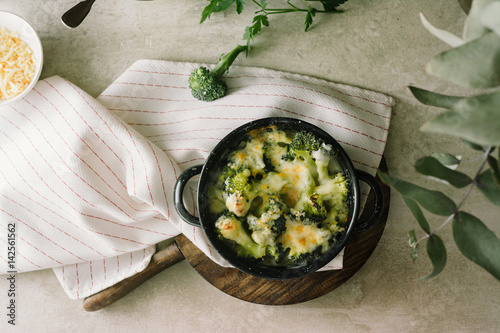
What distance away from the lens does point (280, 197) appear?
1.50 m

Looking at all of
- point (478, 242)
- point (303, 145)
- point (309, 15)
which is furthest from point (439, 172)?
point (309, 15)

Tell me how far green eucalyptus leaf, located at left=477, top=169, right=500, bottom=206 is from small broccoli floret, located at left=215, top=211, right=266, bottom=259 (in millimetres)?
741

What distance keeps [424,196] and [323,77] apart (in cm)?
95

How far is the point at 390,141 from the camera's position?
1809 mm

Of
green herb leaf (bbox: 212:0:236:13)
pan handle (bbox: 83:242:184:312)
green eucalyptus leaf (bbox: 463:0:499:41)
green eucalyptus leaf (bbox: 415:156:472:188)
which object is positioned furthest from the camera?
pan handle (bbox: 83:242:184:312)

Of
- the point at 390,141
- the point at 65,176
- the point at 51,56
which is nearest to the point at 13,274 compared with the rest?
the point at 65,176

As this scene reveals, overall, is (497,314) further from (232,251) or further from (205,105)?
(205,105)

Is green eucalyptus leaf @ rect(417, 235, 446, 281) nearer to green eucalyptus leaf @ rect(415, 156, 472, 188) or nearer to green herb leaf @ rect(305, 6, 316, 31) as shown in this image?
green eucalyptus leaf @ rect(415, 156, 472, 188)

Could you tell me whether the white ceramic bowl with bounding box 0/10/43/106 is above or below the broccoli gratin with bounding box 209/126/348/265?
above

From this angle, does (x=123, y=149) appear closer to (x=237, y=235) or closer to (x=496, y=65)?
(x=237, y=235)

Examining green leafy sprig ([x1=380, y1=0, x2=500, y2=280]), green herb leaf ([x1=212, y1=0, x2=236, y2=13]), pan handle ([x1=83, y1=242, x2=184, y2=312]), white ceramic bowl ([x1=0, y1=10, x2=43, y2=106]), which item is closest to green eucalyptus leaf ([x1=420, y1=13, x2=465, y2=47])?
green leafy sprig ([x1=380, y1=0, x2=500, y2=280])

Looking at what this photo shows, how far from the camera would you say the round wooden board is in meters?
1.67

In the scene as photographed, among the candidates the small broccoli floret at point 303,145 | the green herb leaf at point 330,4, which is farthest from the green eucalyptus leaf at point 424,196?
the green herb leaf at point 330,4

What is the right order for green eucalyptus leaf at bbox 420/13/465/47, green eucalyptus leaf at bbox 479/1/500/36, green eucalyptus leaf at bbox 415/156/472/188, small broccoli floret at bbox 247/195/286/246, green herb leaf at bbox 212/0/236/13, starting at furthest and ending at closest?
green herb leaf at bbox 212/0/236/13 → small broccoli floret at bbox 247/195/286/246 → green eucalyptus leaf at bbox 415/156/472/188 → green eucalyptus leaf at bbox 420/13/465/47 → green eucalyptus leaf at bbox 479/1/500/36
